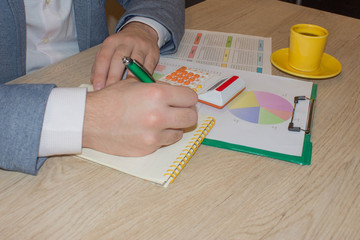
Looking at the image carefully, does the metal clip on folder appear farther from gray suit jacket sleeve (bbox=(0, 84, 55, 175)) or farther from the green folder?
gray suit jacket sleeve (bbox=(0, 84, 55, 175))

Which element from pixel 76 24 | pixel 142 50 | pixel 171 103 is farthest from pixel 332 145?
pixel 76 24

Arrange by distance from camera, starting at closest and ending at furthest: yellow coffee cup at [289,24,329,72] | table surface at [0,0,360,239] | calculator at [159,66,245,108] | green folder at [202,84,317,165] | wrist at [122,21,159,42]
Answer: table surface at [0,0,360,239] → green folder at [202,84,317,165] → calculator at [159,66,245,108] → yellow coffee cup at [289,24,329,72] → wrist at [122,21,159,42]

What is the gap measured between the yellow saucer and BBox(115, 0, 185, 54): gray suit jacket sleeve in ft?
0.88

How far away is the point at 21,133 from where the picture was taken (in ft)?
1.67

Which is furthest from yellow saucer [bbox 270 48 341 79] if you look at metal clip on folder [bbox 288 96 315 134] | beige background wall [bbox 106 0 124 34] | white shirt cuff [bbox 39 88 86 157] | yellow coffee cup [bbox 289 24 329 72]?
beige background wall [bbox 106 0 124 34]

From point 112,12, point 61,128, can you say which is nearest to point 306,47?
point 61,128

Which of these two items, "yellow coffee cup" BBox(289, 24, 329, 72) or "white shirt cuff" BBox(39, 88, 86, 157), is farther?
"yellow coffee cup" BBox(289, 24, 329, 72)

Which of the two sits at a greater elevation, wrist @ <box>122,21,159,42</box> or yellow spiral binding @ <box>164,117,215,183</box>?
wrist @ <box>122,21,159,42</box>

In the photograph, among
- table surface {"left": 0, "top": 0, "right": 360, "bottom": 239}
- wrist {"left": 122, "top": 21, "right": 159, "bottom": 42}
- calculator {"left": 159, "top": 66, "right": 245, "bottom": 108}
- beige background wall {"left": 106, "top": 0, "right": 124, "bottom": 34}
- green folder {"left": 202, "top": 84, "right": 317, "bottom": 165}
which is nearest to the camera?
table surface {"left": 0, "top": 0, "right": 360, "bottom": 239}

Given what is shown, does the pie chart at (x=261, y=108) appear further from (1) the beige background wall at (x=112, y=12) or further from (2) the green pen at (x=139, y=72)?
(1) the beige background wall at (x=112, y=12)

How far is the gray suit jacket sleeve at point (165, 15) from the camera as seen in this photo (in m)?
0.89

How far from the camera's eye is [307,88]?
0.75m

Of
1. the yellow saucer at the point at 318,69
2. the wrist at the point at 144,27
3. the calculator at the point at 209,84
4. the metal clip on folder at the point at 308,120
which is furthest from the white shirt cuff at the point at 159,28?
the metal clip on folder at the point at 308,120

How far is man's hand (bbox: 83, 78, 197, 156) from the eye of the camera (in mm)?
523
